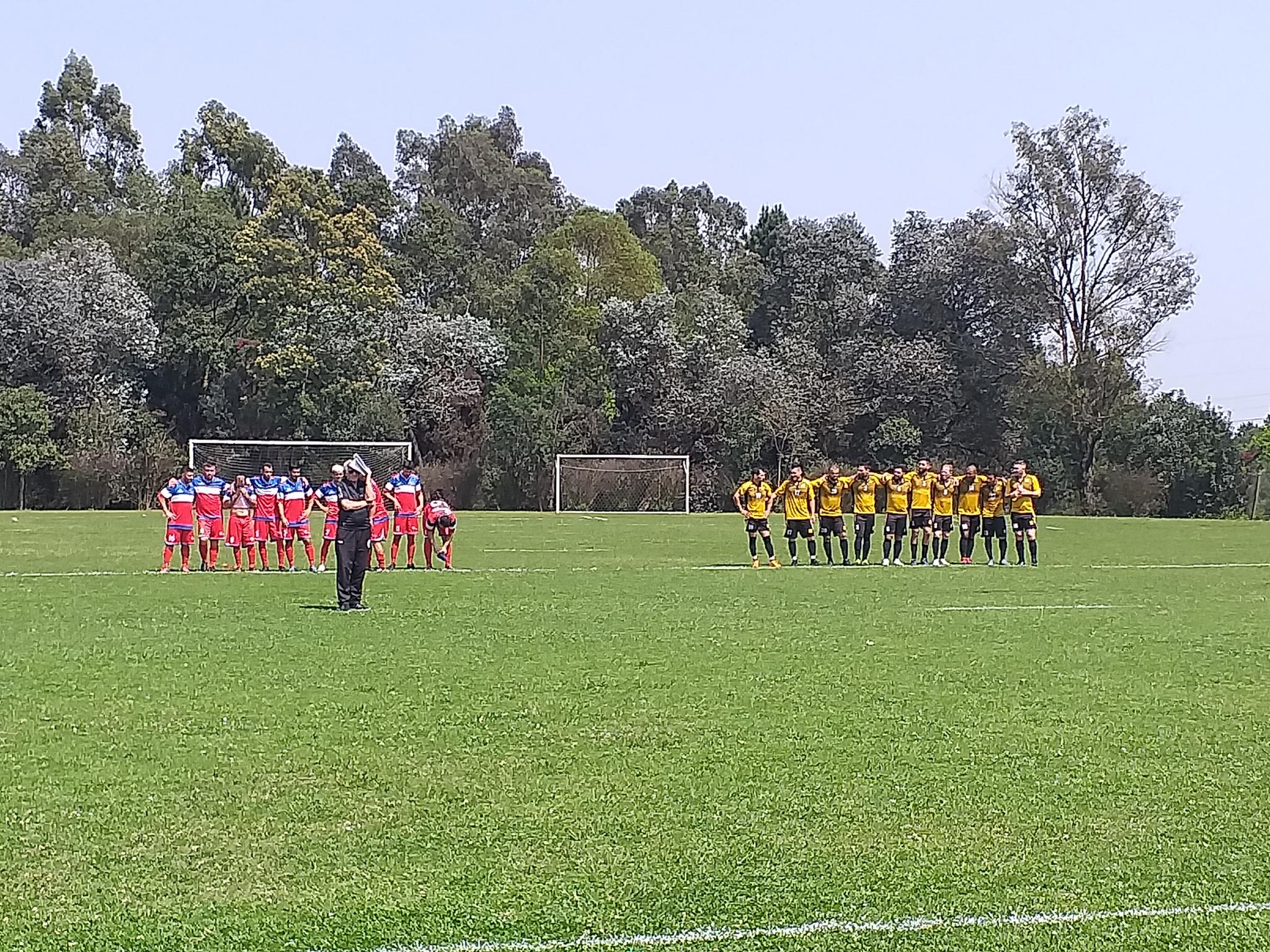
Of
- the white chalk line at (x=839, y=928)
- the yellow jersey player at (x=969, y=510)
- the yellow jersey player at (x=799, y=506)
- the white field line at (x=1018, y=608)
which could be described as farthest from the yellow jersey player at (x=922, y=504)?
the white chalk line at (x=839, y=928)

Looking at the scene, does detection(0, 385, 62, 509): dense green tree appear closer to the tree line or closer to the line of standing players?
the tree line

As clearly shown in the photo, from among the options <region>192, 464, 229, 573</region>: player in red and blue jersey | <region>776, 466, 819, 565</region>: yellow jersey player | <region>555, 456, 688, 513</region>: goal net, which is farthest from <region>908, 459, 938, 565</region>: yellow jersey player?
<region>555, 456, 688, 513</region>: goal net

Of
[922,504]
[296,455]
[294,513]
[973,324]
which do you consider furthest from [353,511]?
[973,324]

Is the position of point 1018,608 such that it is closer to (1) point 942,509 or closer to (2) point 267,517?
(1) point 942,509

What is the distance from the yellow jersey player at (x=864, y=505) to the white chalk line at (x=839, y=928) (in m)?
18.9

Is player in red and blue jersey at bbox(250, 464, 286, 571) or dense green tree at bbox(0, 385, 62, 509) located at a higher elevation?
dense green tree at bbox(0, 385, 62, 509)

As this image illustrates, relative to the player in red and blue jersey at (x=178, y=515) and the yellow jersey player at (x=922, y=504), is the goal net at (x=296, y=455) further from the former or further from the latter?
the yellow jersey player at (x=922, y=504)

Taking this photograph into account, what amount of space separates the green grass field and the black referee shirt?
960 mm

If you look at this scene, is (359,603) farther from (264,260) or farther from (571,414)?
(264,260)

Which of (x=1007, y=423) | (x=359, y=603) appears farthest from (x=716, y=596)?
(x=1007, y=423)

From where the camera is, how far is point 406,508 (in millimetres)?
22141

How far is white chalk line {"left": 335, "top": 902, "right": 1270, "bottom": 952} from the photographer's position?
4805mm

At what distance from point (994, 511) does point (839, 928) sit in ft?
63.9

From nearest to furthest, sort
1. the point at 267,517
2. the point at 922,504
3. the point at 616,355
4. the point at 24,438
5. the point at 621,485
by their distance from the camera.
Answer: the point at 267,517, the point at 922,504, the point at 24,438, the point at 621,485, the point at 616,355
